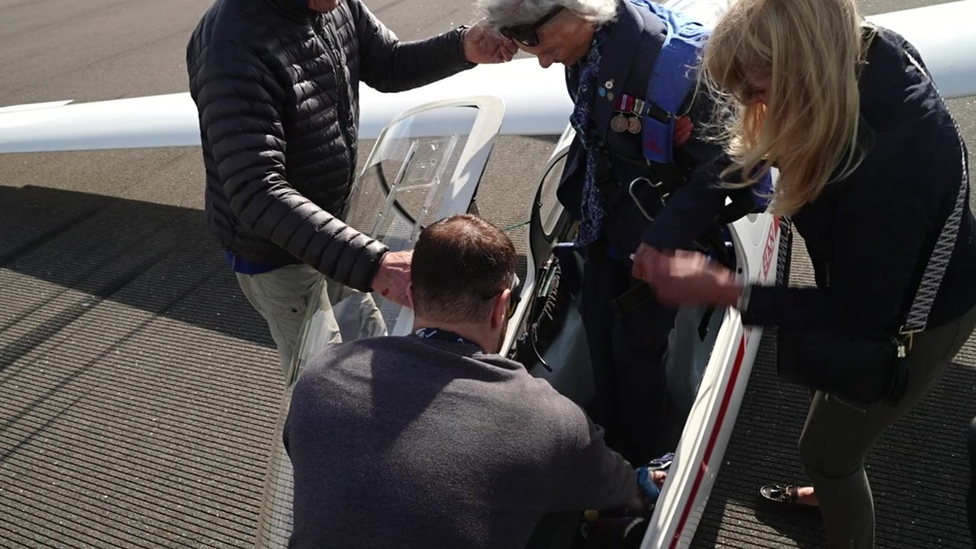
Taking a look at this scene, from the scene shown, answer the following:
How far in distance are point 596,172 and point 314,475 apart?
1.03 meters

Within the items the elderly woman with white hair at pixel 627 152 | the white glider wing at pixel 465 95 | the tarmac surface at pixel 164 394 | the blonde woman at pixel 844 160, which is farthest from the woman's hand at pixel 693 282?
the white glider wing at pixel 465 95

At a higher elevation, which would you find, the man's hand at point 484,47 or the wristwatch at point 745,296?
the man's hand at point 484,47

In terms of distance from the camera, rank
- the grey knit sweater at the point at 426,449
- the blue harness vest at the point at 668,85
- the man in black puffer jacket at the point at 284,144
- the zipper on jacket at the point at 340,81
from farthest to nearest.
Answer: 1. the zipper on jacket at the point at 340,81
2. the man in black puffer jacket at the point at 284,144
3. the blue harness vest at the point at 668,85
4. the grey knit sweater at the point at 426,449

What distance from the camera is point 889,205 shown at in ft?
3.90

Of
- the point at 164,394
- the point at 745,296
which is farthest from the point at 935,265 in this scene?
the point at 164,394

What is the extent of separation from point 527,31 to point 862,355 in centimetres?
94

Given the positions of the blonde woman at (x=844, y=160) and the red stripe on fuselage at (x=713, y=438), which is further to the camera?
the red stripe on fuselage at (x=713, y=438)

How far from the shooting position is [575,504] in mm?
1337

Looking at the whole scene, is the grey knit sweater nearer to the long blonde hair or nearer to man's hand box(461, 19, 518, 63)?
the long blonde hair

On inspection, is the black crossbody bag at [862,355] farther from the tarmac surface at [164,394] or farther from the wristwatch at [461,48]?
the wristwatch at [461,48]

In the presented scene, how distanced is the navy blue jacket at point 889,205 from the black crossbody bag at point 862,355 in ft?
0.08

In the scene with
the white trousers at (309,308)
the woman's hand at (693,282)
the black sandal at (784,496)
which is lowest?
the black sandal at (784,496)

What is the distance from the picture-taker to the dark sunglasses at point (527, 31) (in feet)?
5.34

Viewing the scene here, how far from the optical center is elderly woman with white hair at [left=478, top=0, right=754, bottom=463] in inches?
64.2
